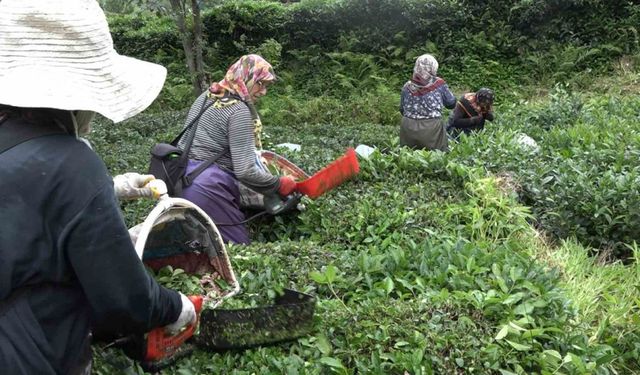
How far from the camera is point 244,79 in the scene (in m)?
4.36

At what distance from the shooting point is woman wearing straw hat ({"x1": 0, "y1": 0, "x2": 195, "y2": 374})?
1620mm

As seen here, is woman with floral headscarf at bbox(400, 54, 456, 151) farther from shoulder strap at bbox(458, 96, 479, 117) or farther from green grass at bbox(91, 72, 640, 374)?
green grass at bbox(91, 72, 640, 374)

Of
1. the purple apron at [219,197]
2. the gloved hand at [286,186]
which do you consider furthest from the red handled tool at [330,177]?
the purple apron at [219,197]

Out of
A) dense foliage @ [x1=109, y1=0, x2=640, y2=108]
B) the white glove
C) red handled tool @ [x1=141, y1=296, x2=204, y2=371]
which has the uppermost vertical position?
the white glove

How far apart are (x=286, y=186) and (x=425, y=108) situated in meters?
3.69

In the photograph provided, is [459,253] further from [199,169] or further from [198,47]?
[198,47]

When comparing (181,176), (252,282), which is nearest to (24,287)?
(252,282)

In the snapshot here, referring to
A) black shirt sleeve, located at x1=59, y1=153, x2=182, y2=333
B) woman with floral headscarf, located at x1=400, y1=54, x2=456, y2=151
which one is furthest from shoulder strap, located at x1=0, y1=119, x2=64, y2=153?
woman with floral headscarf, located at x1=400, y1=54, x2=456, y2=151

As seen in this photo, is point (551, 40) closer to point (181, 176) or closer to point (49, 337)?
point (181, 176)

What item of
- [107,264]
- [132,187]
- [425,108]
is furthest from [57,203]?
[425,108]

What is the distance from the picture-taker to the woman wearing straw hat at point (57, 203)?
1620mm

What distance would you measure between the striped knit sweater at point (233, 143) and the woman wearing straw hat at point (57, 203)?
238cm

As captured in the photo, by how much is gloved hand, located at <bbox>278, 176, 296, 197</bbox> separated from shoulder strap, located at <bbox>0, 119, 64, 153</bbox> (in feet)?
9.09

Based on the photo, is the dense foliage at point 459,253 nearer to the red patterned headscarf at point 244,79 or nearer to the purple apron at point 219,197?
the purple apron at point 219,197
